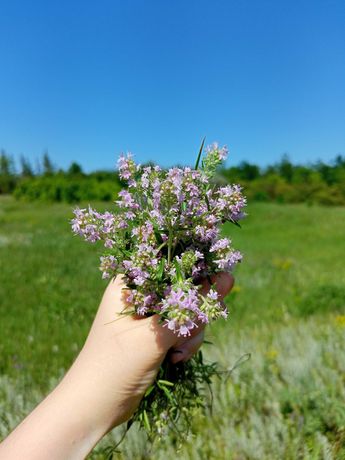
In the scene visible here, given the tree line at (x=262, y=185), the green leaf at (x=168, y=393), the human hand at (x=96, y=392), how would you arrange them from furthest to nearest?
the tree line at (x=262, y=185), the green leaf at (x=168, y=393), the human hand at (x=96, y=392)

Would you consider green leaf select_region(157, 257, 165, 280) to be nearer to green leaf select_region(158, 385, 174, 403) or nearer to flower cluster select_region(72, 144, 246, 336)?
flower cluster select_region(72, 144, 246, 336)

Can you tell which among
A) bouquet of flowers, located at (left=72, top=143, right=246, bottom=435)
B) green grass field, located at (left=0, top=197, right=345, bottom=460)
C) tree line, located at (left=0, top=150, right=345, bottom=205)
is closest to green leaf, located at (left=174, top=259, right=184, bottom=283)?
bouquet of flowers, located at (left=72, top=143, right=246, bottom=435)

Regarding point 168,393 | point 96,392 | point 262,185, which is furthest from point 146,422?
point 262,185

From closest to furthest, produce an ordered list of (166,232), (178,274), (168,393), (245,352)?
(178,274)
(166,232)
(168,393)
(245,352)

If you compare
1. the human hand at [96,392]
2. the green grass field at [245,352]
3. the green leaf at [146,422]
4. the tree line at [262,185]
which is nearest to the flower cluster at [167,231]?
the human hand at [96,392]

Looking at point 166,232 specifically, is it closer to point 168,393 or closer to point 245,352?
point 168,393

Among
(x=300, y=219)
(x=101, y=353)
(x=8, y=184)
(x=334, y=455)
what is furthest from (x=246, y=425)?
(x=8, y=184)

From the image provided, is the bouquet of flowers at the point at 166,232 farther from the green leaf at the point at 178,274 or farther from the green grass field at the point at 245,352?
the green grass field at the point at 245,352
